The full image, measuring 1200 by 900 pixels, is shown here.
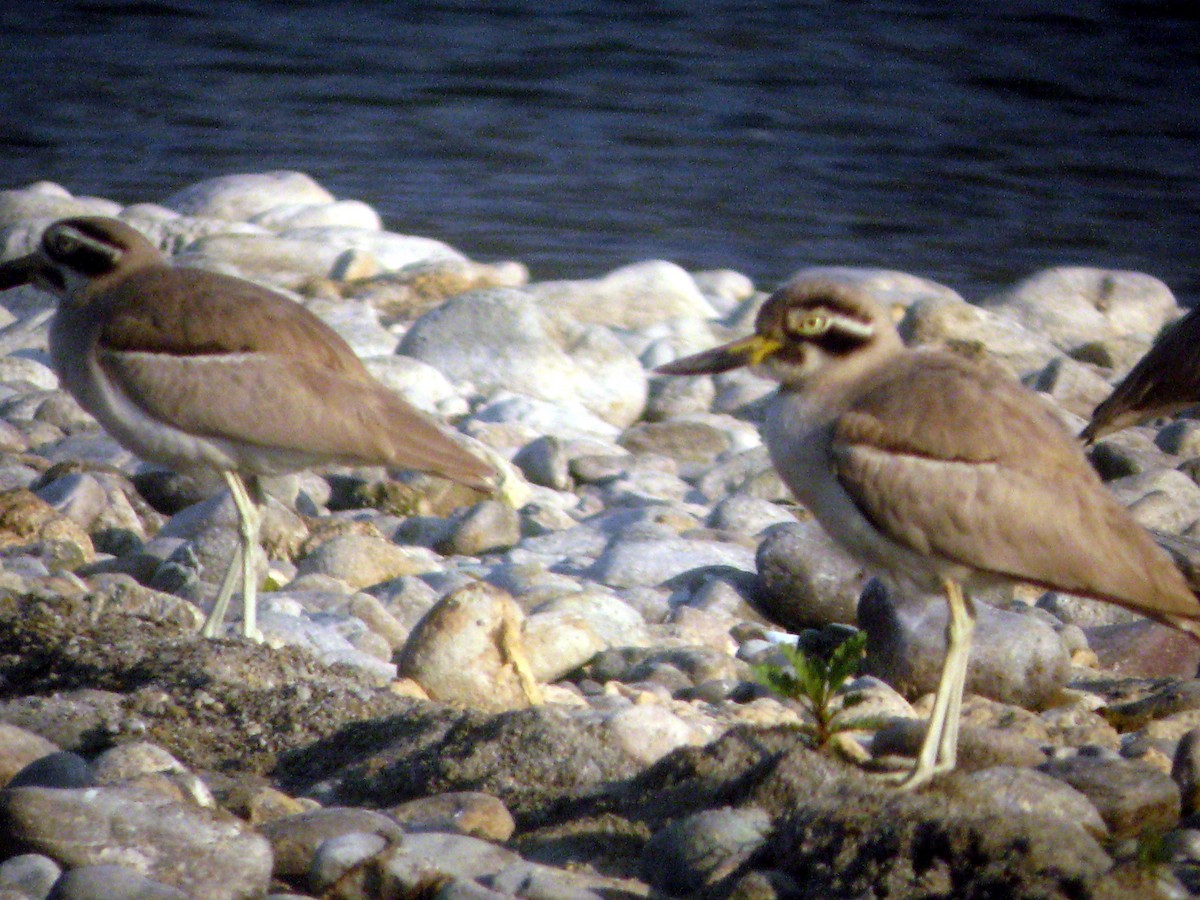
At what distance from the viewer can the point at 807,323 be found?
15.8ft

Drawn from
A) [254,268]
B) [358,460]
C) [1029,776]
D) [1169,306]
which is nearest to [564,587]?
[358,460]

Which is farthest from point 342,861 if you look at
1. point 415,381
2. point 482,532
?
point 415,381

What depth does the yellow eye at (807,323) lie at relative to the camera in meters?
4.81

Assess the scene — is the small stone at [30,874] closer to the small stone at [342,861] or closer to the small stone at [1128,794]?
the small stone at [342,861]

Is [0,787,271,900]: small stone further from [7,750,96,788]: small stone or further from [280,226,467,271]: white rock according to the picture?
[280,226,467,271]: white rock

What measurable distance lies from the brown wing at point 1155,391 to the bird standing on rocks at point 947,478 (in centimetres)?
275

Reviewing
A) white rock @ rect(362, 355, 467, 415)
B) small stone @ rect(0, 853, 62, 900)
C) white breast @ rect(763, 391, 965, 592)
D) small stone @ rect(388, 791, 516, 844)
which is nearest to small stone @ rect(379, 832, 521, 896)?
small stone @ rect(388, 791, 516, 844)

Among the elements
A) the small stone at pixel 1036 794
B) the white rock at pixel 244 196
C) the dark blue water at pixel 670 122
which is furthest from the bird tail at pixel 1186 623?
the white rock at pixel 244 196

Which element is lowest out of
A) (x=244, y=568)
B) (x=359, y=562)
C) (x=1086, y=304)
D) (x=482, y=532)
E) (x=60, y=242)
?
(x=1086, y=304)

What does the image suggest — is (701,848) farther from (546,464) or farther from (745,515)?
(546,464)

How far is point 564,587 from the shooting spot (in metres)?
6.52

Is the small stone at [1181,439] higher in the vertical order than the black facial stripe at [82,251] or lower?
lower

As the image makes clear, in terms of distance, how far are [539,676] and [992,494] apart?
67.0 inches

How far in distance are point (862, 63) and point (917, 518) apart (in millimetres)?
17877
